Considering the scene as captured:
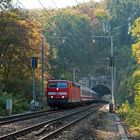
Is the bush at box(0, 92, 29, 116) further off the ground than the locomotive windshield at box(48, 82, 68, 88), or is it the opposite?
the locomotive windshield at box(48, 82, 68, 88)

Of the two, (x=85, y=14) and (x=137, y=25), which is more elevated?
(x=85, y=14)

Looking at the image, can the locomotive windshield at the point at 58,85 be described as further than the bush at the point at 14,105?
Yes

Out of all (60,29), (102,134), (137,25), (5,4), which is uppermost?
(60,29)

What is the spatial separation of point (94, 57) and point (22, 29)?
7092cm

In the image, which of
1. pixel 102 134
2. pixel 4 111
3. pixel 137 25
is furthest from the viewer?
pixel 137 25

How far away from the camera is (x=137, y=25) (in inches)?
1693

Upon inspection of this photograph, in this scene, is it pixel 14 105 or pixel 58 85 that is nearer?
pixel 14 105

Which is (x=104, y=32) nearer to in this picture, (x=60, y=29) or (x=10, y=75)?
(x=60, y=29)

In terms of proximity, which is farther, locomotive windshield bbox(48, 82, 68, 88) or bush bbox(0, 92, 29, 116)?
locomotive windshield bbox(48, 82, 68, 88)

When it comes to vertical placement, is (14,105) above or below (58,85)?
below

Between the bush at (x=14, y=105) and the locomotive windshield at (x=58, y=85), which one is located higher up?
the locomotive windshield at (x=58, y=85)

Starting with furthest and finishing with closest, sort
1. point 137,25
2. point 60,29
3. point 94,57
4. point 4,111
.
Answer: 1. point 94,57
2. point 60,29
3. point 137,25
4. point 4,111

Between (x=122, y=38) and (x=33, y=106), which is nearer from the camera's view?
(x=33, y=106)

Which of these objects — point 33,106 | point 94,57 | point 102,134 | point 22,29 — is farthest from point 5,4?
point 94,57
